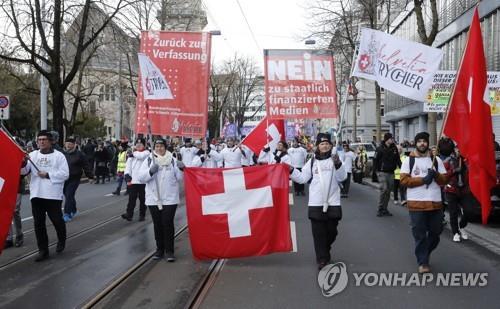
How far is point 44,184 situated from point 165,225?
5.97ft

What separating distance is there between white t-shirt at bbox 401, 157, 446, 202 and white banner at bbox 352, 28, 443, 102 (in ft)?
3.16

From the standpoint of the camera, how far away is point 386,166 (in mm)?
13180

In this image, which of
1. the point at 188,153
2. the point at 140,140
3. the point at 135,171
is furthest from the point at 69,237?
the point at 188,153

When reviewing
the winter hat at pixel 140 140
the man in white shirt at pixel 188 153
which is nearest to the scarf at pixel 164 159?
the winter hat at pixel 140 140

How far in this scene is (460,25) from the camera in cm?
3169

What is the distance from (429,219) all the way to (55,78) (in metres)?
18.2

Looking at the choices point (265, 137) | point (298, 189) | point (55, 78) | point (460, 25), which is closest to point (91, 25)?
point (55, 78)

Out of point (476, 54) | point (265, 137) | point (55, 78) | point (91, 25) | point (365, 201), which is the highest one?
point (91, 25)

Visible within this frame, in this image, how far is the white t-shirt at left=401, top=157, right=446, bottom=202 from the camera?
704 centimetres

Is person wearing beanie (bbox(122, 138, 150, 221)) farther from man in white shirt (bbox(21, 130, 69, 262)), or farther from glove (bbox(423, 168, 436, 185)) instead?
glove (bbox(423, 168, 436, 185))

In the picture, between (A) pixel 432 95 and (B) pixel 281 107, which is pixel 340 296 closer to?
(B) pixel 281 107

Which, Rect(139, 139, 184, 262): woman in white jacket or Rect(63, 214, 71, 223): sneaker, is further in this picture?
Rect(63, 214, 71, 223): sneaker

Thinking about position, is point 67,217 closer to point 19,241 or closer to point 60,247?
point 19,241

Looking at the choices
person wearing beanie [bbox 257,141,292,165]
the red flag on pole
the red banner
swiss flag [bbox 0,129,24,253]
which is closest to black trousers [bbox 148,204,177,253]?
the red banner
